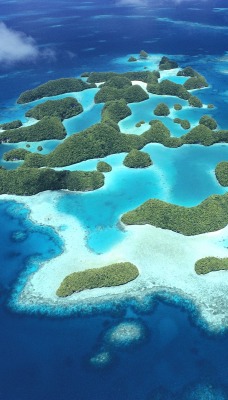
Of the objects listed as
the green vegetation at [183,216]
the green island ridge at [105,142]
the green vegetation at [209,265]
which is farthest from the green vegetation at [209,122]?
the green vegetation at [209,265]

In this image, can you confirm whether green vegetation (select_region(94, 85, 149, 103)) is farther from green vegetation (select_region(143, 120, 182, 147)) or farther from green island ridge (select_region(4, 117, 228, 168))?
green vegetation (select_region(143, 120, 182, 147))

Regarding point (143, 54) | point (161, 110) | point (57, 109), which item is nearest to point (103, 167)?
point (161, 110)

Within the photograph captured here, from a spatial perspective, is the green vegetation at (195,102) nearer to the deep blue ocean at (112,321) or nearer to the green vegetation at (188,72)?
the deep blue ocean at (112,321)

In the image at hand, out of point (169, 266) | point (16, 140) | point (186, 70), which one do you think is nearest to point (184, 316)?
point (169, 266)

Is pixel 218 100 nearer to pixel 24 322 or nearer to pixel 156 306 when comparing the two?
pixel 156 306


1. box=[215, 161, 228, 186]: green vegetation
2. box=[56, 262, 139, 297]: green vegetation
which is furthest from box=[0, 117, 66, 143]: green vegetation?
box=[56, 262, 139, 297]: green vegetation

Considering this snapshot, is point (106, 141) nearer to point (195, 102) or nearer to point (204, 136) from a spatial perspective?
point (204, 136)
